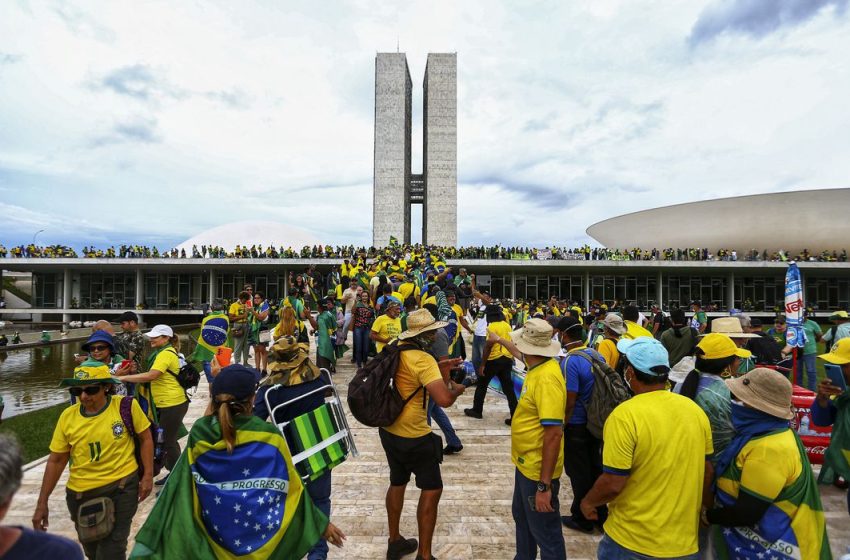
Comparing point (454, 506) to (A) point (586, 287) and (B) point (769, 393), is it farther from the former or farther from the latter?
(A) point (586, 287)

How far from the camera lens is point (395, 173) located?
4944cm

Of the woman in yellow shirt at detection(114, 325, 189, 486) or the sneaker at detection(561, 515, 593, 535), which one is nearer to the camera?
the sneaker at detection(561, 515, 593, 535)

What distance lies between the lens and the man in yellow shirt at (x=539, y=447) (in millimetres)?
2594

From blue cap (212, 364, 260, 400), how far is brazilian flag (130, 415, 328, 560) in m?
0.14

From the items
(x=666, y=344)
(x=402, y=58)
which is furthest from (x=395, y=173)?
(x=666, y=344)

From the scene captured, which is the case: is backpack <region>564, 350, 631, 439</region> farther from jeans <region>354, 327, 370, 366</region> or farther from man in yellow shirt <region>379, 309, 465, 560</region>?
jeans <region>354, 327, 370, 366</region>

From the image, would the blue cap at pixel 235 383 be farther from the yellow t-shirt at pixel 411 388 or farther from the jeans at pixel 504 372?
the jeans at pixel 504 372

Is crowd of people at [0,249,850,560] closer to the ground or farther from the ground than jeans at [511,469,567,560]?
farther from the ground

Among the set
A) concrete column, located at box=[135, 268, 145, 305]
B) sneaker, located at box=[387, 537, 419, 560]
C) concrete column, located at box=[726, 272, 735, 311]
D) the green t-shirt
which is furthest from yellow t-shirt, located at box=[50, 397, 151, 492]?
concrete column, located at box=[726, 272, 735, 311]

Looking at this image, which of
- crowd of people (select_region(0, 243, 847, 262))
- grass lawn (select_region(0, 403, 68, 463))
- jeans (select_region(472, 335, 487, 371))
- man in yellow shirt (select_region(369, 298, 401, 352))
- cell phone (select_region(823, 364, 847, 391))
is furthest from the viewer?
crowd of people (select_region(0, 243, 847, 262))

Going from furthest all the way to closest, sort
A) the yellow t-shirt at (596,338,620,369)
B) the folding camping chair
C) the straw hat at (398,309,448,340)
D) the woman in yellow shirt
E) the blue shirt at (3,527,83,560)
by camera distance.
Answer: the yellow t-shirt at (596,338,620,369)
the woman in yellow shirt
the straw hat at (398,309,448,340)
the folding camping chair
the blue shirt at (3,527,83,560)

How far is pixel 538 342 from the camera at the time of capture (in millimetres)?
2865

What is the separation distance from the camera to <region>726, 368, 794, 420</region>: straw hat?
202cm

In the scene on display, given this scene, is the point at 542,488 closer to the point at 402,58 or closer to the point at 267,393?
A: the point at 267,393
